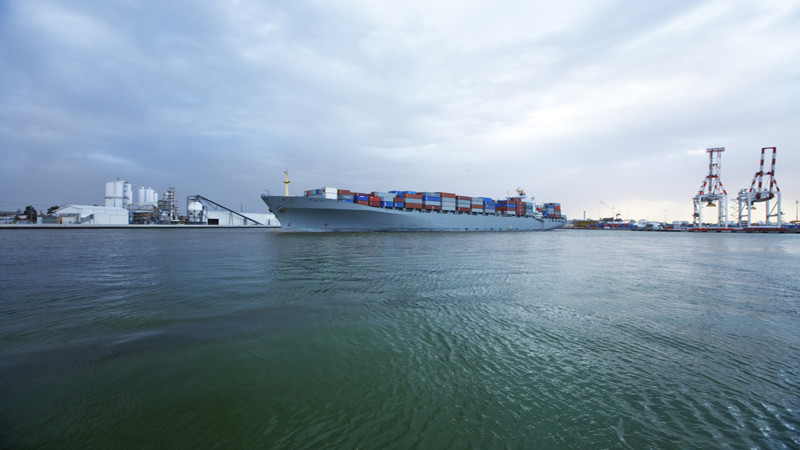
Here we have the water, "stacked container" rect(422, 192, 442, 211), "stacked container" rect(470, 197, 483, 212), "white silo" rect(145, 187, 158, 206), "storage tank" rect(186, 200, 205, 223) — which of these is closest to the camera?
the water

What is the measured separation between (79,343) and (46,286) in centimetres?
801

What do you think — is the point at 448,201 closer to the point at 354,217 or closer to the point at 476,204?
the point at 476,204

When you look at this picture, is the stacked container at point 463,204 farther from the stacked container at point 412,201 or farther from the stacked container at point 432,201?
the stacked container at point 412,201

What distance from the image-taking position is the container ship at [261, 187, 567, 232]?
45.6m

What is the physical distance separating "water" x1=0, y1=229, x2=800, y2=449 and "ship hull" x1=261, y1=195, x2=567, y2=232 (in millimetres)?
35448

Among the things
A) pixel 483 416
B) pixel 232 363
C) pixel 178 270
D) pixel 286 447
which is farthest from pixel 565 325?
pixel 178 270

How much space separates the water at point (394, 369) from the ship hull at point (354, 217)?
35.4 metres

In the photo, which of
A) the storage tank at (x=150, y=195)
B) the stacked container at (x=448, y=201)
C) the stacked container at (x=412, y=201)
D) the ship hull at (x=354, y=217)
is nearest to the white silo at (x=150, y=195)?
the storage tank at (x=150, y=195)

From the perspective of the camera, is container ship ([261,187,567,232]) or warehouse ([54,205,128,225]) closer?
container ship ([261,187,567,232])

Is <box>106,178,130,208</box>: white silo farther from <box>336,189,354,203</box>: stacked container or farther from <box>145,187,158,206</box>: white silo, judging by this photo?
<box>336,189,354,203</box>: stacked container

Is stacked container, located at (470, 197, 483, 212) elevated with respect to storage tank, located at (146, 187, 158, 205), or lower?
lower

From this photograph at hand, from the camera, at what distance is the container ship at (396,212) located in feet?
150

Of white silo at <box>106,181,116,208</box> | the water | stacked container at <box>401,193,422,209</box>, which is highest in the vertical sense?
white silo at <box>106,181,116,208</box>

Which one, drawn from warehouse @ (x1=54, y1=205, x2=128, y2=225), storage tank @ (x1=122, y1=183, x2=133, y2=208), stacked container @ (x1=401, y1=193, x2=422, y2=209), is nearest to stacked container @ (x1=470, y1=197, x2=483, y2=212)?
stacked container @ (x1=401, y1=193, x2=422, y2=209)
